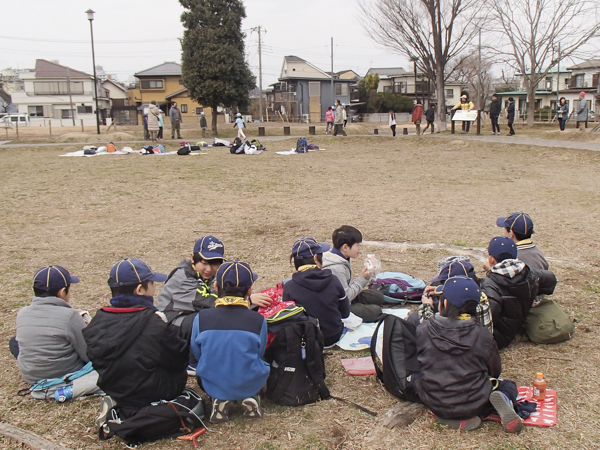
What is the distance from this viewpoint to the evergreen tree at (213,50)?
22484 millimetres

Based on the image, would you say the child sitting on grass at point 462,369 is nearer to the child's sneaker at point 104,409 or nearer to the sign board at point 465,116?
the child's sneaker at point 104,409

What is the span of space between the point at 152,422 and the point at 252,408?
1.68ft

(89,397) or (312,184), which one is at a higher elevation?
(312,184)

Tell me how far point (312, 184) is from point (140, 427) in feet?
27.2

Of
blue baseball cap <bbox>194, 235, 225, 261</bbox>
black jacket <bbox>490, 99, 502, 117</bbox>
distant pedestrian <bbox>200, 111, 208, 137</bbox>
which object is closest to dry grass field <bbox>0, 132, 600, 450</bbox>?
blue baseball cap <bbox>194, 235, 225, 261</bbox>

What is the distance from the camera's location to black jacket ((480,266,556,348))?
3.22 metres

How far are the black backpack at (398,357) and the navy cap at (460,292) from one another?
1.39 ft

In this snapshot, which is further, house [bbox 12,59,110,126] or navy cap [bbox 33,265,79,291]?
house [bbox 12,59,110,126]

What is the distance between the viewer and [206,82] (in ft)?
74.7

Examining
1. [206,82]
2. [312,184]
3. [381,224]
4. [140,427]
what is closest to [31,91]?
[206,82]

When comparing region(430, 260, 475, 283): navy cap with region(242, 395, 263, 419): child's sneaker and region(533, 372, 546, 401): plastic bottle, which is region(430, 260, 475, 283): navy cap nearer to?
region(533, 372, 546, 401): plastic bottle

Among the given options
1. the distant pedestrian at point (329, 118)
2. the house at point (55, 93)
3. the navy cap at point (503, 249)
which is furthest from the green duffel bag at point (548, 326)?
the house at point (55, 93)

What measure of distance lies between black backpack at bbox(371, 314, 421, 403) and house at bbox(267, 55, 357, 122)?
40783mm

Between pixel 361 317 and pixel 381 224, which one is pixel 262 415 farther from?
pixel 381 224
